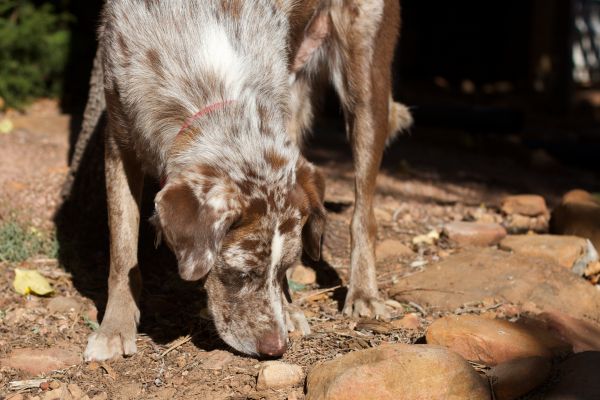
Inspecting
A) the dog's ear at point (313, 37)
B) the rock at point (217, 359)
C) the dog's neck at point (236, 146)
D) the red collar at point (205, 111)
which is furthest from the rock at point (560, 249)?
the red collar at point (205, 111)

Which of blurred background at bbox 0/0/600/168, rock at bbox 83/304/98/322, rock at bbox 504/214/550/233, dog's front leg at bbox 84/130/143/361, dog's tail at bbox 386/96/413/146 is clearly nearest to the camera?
dog's front leg at bbox 84/130/143/361

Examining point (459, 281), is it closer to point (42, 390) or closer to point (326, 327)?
point (326, 327)

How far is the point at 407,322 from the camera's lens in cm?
392

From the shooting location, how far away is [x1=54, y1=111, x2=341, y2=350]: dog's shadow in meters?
4.07

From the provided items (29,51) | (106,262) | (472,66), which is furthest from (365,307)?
(472,66)

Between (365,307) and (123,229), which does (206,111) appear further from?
(365,307)

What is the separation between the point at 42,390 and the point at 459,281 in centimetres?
211

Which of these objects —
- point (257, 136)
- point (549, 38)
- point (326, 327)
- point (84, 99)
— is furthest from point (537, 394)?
point (549, 38)

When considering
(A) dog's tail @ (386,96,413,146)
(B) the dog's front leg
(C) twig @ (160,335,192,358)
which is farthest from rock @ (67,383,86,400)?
(A) dog's tail @ (386,96,413,146)

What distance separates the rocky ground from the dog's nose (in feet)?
0.16

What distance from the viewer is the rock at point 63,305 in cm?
407

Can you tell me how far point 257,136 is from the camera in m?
3.39

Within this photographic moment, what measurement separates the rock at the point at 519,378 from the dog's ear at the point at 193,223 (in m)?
1.14

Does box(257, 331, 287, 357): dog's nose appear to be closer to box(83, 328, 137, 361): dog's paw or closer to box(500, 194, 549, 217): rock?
box(83, 328, 137, 361): dog's paw
